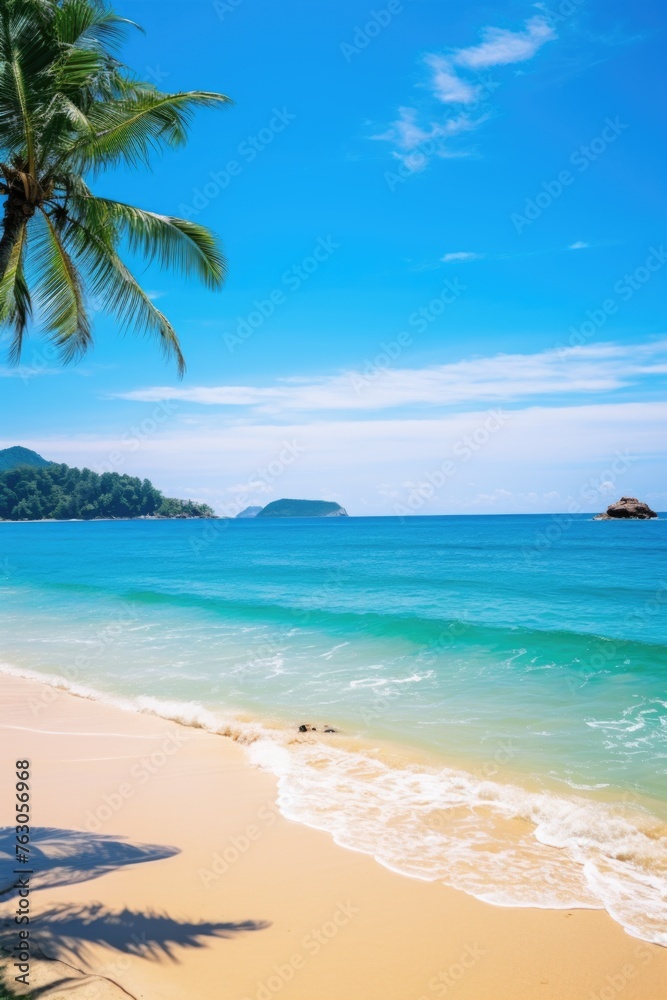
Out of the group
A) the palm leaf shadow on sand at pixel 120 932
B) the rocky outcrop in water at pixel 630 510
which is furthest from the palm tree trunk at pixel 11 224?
the rocky outcrop in water at pixel 630 510

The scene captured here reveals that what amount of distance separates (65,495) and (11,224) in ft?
583

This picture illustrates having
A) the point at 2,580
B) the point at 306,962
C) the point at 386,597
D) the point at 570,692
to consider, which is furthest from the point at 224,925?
the point at 2,580

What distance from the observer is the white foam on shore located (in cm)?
562

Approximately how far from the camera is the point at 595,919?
5.20m

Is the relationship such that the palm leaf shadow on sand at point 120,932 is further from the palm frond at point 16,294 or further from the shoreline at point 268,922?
the palm frond at point 16,294

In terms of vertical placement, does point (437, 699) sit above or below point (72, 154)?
below

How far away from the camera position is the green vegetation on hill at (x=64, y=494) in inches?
6590

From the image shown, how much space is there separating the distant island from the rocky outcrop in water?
131027mm

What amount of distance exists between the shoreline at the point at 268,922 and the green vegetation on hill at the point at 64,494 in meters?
178

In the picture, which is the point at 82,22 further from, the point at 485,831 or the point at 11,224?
the point at 485,831

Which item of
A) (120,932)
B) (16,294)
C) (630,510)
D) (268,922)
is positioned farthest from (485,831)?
(630,510)

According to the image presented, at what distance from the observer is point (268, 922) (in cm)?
497

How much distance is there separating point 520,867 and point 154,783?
4.50 metres

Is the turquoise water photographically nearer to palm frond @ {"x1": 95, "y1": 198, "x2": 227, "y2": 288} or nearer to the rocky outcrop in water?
palm frond @ {"x1": 95, "y1": 198, "x2": 227, "y2": 288}
